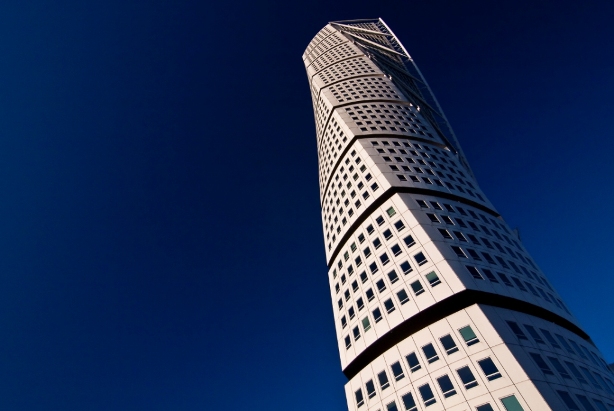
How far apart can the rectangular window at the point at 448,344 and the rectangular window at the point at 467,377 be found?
4.49 ft

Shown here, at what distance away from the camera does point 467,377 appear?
67.7 feet

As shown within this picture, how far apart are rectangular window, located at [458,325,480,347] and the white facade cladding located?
69 mm

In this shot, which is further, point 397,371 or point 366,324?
point 366,324

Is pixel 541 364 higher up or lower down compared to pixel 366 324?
lower down

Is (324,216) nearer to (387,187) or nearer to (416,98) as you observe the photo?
(387,187)

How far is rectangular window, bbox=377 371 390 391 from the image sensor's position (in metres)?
24.4

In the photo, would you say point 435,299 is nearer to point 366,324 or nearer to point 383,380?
point 366,324

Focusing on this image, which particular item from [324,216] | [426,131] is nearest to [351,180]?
[324,216]

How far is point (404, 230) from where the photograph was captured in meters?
31.5

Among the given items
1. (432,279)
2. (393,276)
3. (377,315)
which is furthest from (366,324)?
(432,279)

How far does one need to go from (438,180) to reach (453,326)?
2067cm

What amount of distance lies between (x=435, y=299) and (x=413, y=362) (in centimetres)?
455

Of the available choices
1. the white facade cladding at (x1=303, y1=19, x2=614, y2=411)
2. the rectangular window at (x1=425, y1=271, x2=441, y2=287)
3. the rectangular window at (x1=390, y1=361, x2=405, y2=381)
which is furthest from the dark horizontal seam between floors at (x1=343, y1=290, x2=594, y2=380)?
the rectangular window at (x1=390, y1=361, x2=405, y2=381)

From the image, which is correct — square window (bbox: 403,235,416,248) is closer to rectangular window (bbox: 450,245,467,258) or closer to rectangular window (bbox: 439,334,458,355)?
rectangular window (bbox: 450,245,467,258)
